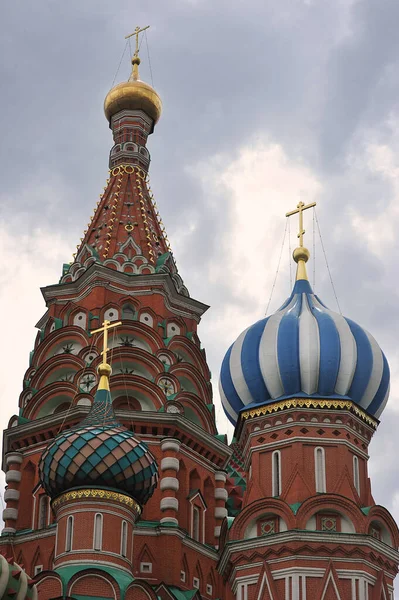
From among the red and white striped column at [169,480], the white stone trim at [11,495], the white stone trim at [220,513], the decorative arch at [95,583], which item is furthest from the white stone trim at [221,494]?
the decorative arch at [95,583]

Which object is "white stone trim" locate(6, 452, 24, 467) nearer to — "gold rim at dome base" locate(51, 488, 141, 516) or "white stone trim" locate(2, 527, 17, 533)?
"white stone trim" locate(2, 527, 17, 533)

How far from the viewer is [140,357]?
20812mm

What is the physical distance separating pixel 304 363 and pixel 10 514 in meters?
4.92

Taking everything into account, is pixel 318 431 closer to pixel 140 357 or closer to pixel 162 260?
pixel 140 357

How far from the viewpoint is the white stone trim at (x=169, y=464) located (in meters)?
19.6

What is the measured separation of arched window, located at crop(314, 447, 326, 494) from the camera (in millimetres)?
17641

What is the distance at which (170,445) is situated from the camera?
1978cm

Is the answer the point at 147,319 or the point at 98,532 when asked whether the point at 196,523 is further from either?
the point at 147,319

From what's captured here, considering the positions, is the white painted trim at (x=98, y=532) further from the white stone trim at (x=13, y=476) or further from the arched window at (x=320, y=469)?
the white stone trim at (x=13, y=476)

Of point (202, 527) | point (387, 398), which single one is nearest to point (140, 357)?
point (202, 527)

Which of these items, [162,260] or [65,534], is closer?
[65,534]

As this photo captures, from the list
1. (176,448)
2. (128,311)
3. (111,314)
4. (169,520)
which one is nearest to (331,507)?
(169,520)

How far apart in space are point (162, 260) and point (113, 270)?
94 centimetres

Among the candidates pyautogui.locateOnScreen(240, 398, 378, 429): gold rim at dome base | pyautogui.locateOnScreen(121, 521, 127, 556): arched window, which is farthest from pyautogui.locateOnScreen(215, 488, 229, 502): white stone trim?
pyautogui.locateOnScreen(121, 521, 127, 556): arched window
